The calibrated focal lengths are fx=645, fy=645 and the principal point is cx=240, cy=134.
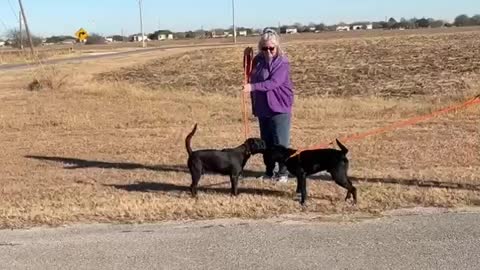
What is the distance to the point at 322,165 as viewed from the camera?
605cm

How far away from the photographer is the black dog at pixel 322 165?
19.6ft

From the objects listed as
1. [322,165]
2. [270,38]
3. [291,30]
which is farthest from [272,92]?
[291,30]

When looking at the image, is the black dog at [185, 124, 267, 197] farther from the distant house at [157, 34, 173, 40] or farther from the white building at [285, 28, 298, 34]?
the distant house at [157, 34, 173, 40]

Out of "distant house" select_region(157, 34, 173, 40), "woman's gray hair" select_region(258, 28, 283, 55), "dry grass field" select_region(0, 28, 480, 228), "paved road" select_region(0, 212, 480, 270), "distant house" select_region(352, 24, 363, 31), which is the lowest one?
"distant house" select_region(157, 34, 173, 40)

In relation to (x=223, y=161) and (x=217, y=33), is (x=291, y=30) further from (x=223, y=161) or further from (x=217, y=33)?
(x=223, y=161)

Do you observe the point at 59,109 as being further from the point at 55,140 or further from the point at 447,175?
the point at 447,175

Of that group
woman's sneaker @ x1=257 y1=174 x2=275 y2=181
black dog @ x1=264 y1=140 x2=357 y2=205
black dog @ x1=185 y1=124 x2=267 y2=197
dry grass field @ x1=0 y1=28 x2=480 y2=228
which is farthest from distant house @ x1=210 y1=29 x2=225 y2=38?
black dog @ x1=264 y1=140 x2=357 y2=205

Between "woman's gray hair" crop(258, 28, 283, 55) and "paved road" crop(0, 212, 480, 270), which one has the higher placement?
"woman's gray hair" crop(258, 28, 283, 55)

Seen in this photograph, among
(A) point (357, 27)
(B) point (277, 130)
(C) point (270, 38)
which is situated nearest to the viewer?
(C) point (270, 38)

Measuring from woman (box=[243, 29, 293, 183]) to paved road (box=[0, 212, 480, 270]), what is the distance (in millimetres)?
1662

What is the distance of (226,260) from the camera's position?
174 inches

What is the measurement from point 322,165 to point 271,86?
109cm

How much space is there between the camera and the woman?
664 cm

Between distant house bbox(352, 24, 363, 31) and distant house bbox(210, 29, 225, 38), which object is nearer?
distant house bbox(352, 24, 363, 31)
